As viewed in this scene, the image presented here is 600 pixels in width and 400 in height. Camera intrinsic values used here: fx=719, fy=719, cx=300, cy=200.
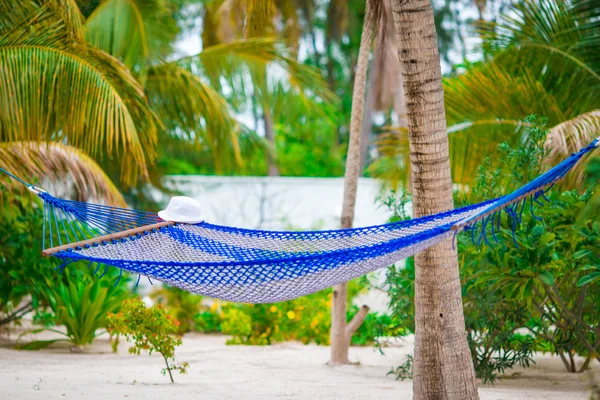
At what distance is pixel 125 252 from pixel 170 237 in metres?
0.30

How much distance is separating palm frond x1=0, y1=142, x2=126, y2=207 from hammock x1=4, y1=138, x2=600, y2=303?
1.34 metres

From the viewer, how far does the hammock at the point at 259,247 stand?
100.0 inches

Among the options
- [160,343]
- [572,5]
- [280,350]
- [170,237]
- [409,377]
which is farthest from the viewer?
[280,350]

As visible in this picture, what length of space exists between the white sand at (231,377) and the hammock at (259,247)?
0.71m

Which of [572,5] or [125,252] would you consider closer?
[125,252]

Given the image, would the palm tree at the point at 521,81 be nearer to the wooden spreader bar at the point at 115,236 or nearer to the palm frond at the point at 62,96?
the palm frond at the point at 62,96

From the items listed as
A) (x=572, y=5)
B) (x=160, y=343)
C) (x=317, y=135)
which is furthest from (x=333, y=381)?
(x=317, y=135)

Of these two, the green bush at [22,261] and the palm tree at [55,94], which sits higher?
the palm tree at [55,94]

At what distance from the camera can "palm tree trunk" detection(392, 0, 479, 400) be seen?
9.45 ft

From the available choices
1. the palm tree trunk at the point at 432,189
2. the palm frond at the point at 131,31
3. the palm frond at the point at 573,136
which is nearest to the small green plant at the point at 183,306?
the palm frond at the point at 131,31

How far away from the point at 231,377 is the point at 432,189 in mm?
1732

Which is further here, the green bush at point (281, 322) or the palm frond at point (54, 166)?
the green bush at point (281, 322)

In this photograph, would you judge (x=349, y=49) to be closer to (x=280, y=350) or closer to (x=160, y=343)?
(x=280, y=350)

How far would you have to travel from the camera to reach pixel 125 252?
2990 millimetres
